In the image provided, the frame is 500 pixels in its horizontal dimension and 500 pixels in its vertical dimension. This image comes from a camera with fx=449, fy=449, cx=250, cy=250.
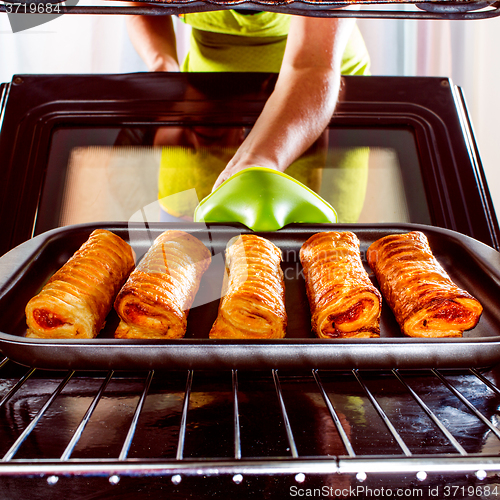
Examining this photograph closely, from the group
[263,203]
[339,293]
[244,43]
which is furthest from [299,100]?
[339,293]

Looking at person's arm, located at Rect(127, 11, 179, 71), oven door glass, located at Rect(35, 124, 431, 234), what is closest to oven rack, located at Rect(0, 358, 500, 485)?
oven door glass, located at Rect(35, 124, 431, 234)

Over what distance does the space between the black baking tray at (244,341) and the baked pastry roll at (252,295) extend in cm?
10

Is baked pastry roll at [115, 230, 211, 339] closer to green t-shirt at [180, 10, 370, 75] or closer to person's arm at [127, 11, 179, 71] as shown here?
green t-shirt at [180, 10, 370, 75]

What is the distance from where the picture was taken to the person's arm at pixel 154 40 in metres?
2.92

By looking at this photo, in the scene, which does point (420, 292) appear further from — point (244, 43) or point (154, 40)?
point (154, 40)

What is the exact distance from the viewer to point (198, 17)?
259 centimetres

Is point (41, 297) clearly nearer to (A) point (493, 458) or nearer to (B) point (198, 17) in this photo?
(A) point (493, 458)

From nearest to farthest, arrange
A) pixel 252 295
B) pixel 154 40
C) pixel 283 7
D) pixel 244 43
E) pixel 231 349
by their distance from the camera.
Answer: pixel 283 7
pixel 231 349
pixel 252 295
pixel 244 43
pixel 154 40

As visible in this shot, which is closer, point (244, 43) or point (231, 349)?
point (231, 349)

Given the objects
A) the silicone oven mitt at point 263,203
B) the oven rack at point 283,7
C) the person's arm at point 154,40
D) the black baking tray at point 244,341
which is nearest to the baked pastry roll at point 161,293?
the black baking tray at point 244,341

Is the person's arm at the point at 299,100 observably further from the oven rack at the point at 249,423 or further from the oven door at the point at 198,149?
the oven rack at the point at 249,423

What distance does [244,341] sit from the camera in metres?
1.13

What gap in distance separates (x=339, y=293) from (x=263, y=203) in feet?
1.67

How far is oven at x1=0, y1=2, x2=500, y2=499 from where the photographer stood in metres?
0.89
